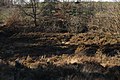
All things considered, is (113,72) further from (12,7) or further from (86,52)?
(12,7)

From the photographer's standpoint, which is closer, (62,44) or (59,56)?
(59,56)

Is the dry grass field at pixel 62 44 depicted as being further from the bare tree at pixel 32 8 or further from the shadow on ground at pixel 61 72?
the bare tree at pixel 32 8

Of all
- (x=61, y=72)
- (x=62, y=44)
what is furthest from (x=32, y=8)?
(x=61, y=72)

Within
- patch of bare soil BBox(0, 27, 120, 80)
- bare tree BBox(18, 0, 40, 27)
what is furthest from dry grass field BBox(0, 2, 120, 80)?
bare tree BBox(18, 0, 40, 27)

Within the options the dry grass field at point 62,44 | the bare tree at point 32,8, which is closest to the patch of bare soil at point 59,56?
the dry grass field at point 62,44

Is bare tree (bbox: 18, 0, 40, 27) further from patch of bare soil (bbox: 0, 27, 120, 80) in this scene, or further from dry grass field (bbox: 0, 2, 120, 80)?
patch of bare soil (bbox: 0, 27, 120, 80)

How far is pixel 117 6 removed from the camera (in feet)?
64.0

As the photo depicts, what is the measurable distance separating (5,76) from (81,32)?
16.5 m

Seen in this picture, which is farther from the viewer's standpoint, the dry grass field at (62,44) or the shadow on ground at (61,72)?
the dry grass field at (62,44)

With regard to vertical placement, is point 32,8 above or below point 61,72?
below

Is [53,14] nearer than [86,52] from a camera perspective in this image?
No

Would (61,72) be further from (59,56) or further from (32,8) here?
(32,8)

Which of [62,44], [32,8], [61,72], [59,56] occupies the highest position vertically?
[61,72]

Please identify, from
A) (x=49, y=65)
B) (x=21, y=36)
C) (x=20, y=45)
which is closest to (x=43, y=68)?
(x=49, y=65)
